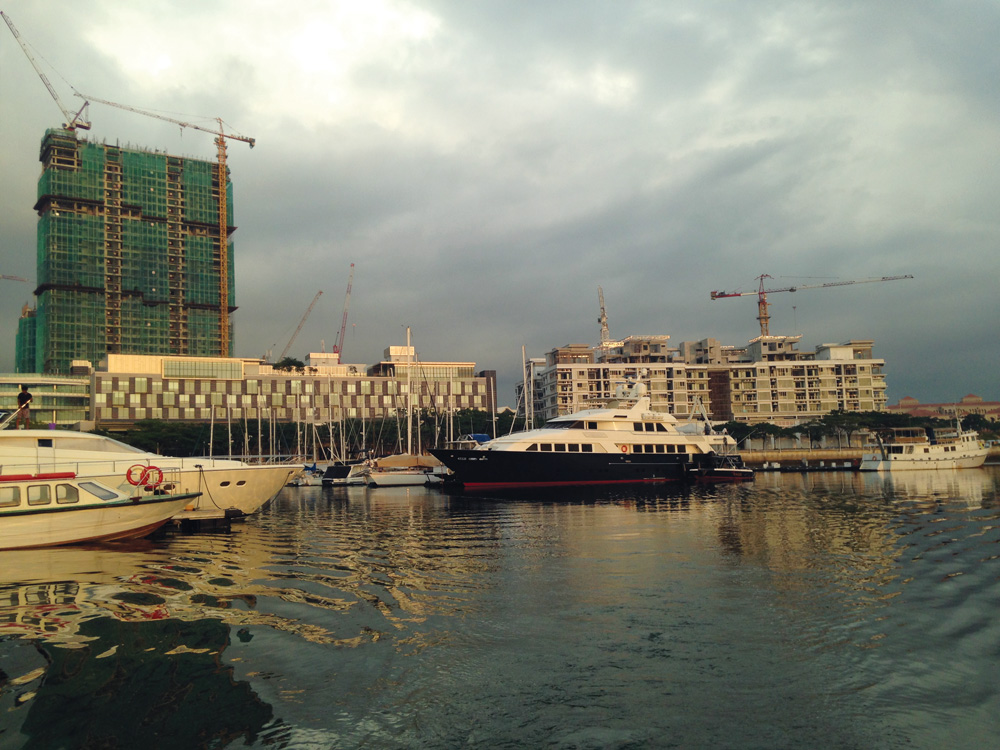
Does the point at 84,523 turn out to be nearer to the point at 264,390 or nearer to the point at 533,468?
the point at 533,468

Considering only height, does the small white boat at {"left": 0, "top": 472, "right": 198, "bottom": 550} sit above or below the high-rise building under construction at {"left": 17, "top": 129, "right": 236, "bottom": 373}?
below

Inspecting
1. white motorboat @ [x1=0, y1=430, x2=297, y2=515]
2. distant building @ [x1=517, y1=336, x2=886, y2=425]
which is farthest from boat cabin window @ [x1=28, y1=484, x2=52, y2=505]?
distant building @ [x1=517, y1=336, x2=886, y2=425]

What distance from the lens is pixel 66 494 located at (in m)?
21.5

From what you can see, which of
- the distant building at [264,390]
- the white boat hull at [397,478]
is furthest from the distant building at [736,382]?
the white boat hull at [397,478]

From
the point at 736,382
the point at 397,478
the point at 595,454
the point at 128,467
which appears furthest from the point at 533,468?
the point at 736,382

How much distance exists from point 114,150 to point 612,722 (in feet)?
646

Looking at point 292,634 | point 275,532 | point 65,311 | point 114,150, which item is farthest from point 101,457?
point 114,150

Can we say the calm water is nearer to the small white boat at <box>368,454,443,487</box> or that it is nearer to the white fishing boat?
the small white boat at <box>368,454,443,487</box>

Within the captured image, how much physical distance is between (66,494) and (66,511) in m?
0.83

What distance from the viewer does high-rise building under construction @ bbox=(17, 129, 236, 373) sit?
157 meters

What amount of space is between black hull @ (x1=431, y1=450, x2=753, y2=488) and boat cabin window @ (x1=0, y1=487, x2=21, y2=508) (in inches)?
1404

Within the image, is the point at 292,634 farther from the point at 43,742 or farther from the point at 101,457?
the point at 101,457

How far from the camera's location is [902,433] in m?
124

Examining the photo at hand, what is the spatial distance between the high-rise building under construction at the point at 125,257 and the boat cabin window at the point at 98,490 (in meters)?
154
